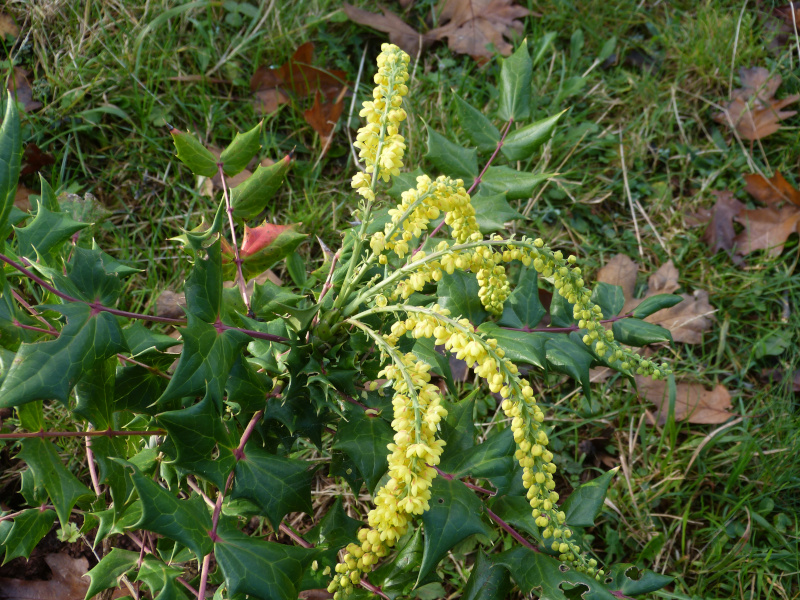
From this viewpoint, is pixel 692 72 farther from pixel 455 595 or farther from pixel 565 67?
pixel 455 595

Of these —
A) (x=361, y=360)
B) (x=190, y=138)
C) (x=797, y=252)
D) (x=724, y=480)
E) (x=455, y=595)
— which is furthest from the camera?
(x=797, y=252)

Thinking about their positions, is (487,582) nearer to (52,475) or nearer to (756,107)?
(52,475)

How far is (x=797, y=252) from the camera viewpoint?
2.99 meters

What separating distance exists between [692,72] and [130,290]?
9.69 ft

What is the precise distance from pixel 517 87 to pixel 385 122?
87 cm

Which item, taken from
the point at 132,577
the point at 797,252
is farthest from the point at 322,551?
the point at 797,252

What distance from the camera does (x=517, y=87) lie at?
2.19 m

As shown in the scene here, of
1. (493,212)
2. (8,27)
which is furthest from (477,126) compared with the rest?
(8,27)

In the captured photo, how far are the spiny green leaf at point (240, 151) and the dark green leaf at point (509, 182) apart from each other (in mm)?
718


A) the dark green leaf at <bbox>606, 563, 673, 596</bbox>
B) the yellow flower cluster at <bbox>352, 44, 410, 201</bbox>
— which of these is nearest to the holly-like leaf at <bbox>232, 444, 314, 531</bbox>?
the yellow flower cluster at <bbox>352, 44, 410, 201</bbox>

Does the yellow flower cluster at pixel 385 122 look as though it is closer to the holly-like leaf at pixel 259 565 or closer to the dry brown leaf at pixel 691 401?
the holly-like leaf at pixel 259 565

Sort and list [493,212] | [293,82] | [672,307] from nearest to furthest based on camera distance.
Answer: [493,212]
[672,307]
[293,82]

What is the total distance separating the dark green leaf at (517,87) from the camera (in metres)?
2.19

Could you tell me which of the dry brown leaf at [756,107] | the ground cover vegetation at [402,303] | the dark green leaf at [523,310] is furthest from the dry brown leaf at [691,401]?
the dry brown leaf at [756,107]
